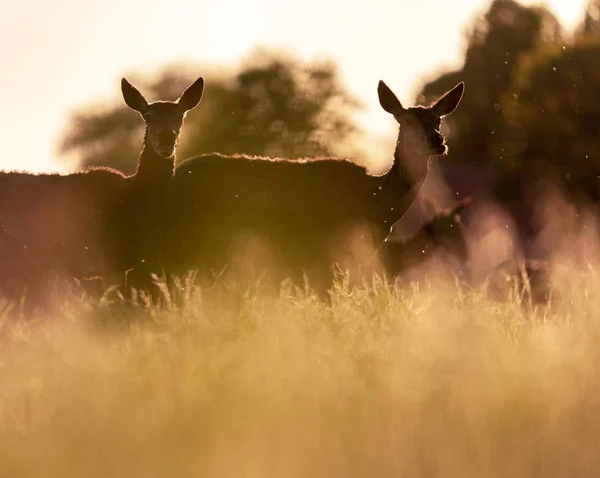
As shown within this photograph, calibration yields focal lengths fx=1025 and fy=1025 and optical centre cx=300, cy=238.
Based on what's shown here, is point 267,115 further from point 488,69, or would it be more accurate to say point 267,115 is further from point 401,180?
point 401,180

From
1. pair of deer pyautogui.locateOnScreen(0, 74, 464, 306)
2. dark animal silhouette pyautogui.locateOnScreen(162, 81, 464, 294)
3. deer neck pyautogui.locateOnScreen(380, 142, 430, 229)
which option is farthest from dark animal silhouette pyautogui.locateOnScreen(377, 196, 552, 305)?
pair of deer pyautogui.locateOnScreen(0, 74, 464, 306)

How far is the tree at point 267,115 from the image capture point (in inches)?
1758

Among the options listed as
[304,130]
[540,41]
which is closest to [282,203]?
[540,41]

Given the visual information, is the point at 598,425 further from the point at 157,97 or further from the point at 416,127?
the point at 157,97

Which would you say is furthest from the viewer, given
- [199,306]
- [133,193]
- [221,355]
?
[133,193]

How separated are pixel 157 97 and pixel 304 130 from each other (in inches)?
328

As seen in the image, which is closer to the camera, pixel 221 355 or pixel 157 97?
pixel 221 355

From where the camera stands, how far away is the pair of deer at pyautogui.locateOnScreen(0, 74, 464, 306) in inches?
468

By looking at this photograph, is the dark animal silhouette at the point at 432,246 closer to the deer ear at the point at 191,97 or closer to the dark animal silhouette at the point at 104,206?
the deer ear at the point at 191,97

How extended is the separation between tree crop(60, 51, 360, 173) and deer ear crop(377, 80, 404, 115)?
3100 cm

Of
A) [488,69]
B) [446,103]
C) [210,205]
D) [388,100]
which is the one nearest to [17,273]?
[210,205]

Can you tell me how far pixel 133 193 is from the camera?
1207 cm

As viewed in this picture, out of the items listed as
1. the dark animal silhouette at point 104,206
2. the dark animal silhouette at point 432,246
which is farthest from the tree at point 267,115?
the dark animal silhouette at point 104,206

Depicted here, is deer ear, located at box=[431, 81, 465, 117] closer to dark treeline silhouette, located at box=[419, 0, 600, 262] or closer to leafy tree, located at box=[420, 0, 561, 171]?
dark treeline silhouette, located at box=[419, 0, 600, 262]
